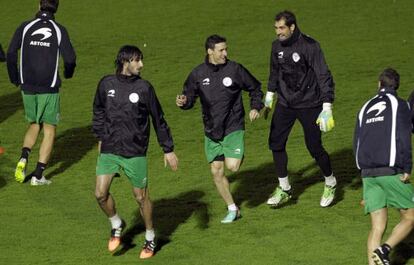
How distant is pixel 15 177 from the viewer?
1574 cm

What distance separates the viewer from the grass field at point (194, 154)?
42.1 ft

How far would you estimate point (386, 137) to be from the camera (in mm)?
11312

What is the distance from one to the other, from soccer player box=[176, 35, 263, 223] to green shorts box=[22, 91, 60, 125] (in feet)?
8.81

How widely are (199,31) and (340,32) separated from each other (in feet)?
9.88

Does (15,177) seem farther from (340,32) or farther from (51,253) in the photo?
(340,32)

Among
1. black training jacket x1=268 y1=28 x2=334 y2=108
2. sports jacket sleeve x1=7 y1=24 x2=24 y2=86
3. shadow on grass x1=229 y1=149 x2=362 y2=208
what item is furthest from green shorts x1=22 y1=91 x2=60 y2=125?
black training jacket x1=268 y1=28 x2=334 y2=108

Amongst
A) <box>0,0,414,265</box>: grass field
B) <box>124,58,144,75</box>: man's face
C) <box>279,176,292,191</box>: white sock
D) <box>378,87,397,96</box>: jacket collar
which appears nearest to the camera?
<box>378,87,397,96</box>: jacket collar

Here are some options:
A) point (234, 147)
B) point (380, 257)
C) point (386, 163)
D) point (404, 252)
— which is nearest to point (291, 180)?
point (234, 147)

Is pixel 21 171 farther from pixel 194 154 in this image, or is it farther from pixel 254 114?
pixel 254 114

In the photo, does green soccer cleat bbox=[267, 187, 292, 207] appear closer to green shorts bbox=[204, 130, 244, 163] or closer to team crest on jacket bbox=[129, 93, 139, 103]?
green shorts bbox=[204, 130, 244, 163]

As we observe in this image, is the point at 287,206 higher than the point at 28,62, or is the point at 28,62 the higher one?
the point at 28,62

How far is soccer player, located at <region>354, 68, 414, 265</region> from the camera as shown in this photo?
11.3 meters

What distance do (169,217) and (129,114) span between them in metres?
2.14

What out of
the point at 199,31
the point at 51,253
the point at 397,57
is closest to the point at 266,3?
the point at 199,31
